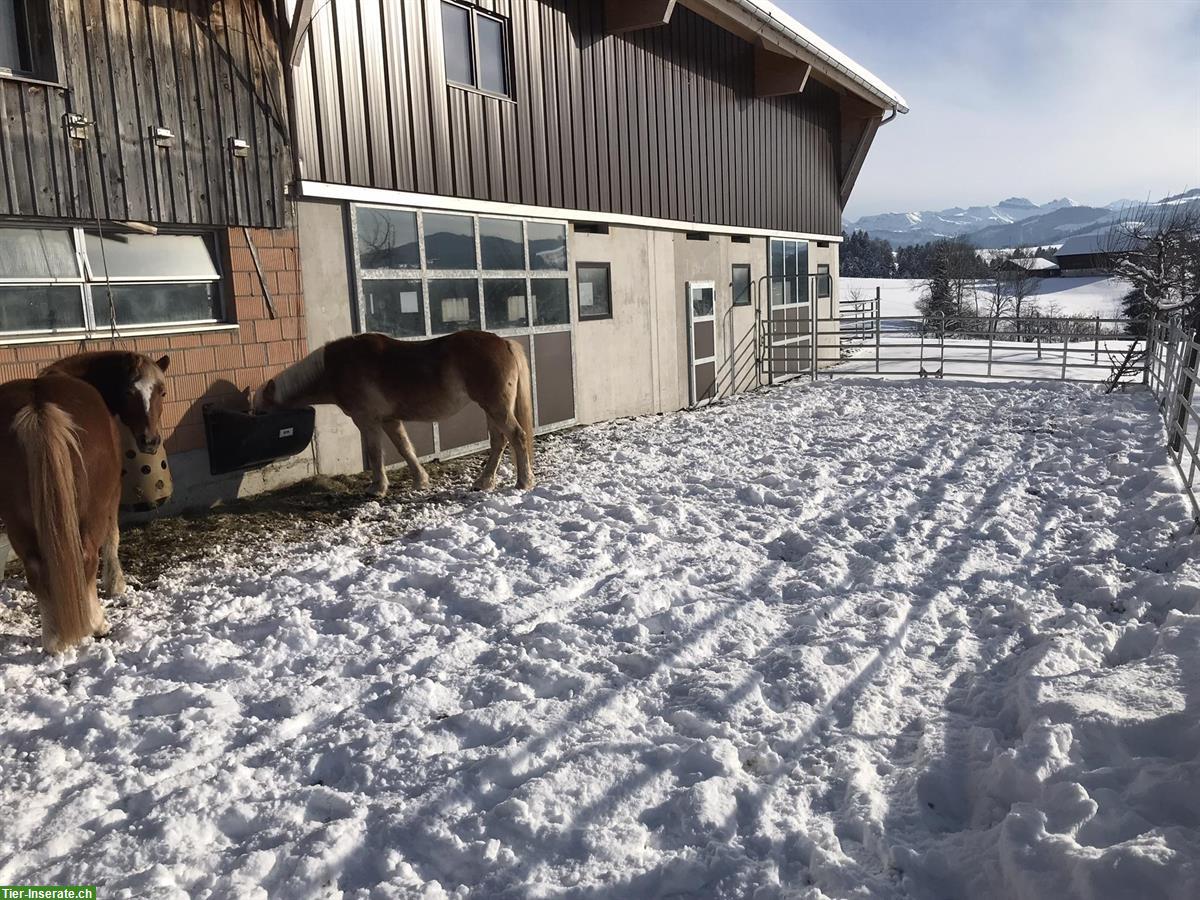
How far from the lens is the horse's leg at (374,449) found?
6336 millimetres

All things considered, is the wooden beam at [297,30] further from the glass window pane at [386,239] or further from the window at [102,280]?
the window at [102,280]

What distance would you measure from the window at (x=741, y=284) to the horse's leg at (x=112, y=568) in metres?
11.1

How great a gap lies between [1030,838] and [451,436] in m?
6.50

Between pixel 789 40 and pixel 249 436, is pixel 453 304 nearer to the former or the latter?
pixel 249 436

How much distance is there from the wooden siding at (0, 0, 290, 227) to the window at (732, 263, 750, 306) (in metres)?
8.93

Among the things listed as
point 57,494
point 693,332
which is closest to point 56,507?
point 57,494

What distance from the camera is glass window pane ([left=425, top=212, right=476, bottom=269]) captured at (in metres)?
7.54

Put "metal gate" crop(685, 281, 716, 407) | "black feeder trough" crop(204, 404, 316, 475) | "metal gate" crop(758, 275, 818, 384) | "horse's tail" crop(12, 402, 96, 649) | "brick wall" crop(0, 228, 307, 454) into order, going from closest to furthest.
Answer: "horse's tail" crop(12, 402, 96, 649) < "brick wall" crop(0, 228, 307, 454) < "black feeder trough" crop(204, 404, 316, 475) < "metal gate" crop(685, 281, 716, 407) < "metal gate" crop(758, 275, 818, 384)

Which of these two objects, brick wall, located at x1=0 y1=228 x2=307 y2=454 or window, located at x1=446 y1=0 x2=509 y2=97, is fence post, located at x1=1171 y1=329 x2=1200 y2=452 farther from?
brick wall, located at x1=0 y1=228 x2=307 y2=454

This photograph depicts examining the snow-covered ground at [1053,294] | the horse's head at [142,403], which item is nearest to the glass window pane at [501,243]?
the horse's head at [142,403]

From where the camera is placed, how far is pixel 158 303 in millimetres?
5586

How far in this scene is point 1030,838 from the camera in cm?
222

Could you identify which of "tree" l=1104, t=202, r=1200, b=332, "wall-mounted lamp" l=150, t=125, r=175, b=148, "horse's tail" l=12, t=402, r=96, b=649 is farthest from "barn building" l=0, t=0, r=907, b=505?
"tree" l=1104, t=202, r=1200, b=332

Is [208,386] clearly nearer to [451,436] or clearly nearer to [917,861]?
[451,436]
